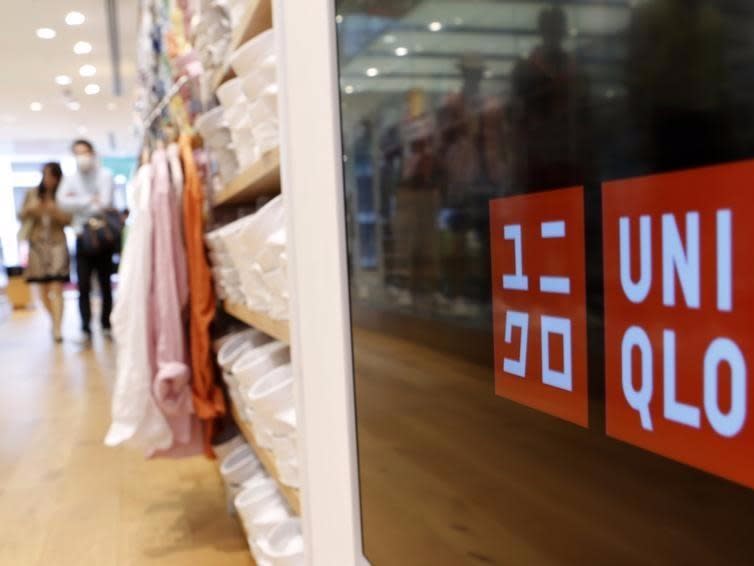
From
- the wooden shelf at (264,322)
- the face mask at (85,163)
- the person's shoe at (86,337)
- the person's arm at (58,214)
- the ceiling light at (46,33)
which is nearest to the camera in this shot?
the wooden shelf at (264,322)

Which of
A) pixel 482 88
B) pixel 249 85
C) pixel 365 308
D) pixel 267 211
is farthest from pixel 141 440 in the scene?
pixel 482 88

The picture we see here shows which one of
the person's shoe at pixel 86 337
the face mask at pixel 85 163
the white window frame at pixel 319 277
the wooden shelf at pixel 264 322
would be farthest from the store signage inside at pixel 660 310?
the person's shoe at pixel 86 337

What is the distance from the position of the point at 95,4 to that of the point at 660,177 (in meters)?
6.28

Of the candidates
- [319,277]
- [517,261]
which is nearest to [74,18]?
[319,277]

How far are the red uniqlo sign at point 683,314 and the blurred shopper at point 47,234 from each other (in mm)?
5166

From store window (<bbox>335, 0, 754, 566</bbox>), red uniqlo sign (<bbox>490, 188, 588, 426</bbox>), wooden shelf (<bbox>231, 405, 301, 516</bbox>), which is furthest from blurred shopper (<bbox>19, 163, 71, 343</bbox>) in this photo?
red uniqlo sign (<bbox>490, 188, 588, 426</bbox>)

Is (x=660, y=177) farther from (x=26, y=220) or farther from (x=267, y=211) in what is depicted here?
(x=26, y=220)

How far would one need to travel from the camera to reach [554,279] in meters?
0.42

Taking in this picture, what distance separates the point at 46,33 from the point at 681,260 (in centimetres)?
723

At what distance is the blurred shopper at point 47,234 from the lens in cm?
500

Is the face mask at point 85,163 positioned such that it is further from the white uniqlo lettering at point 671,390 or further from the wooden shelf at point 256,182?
the white uniqlo lettering at point 671,390

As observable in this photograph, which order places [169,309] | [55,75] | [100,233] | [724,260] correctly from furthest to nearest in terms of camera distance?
[55,75]
[100,233]
[169,309]
[724,260]

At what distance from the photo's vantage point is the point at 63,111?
10109 millimetres

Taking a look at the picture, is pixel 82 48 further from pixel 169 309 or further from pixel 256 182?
pixel 256 182
